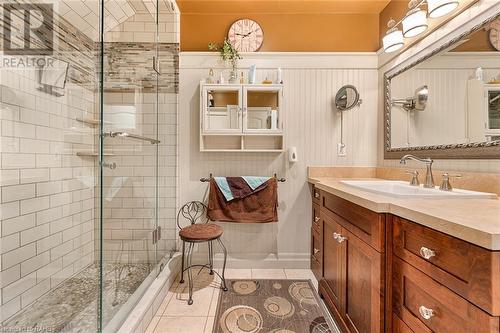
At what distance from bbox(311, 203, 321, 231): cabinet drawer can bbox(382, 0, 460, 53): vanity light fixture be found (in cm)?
138

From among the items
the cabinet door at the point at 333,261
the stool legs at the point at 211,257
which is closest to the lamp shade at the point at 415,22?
the cabinet door at the point at 333,261

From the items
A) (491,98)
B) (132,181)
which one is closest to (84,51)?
(132,181)

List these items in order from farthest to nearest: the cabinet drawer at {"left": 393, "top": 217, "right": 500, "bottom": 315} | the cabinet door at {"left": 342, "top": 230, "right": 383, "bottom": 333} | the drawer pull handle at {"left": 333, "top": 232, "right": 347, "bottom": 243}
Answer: the drawer pull handle at {"left": 333, "top": 232, "right": 347, "bottom": 243} < the cabinet door at {"left": 342, "top": 230, "right": 383, "bottom": 333} < the cabinet drawer at {"left": 393, "top": 217, "right": 500, "bottom": 315}

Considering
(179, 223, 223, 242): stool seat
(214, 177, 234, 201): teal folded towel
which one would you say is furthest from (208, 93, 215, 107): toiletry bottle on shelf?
(179, 223, 223, 242): stool seat

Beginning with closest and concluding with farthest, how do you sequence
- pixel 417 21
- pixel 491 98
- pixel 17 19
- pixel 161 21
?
pixel 491 98, pixel 17 19, pixel 417 21, pixel 161 21

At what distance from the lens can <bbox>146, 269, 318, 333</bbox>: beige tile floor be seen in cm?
155

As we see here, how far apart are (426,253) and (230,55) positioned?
2.07 m

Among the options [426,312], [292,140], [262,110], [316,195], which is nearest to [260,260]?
[316,195]

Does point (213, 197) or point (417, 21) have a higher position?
point (417, 21)

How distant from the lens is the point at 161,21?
7.24ft

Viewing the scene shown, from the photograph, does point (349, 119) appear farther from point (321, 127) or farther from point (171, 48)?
point (171, 48)

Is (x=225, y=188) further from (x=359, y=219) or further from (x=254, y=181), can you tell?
(x=359, y=219)

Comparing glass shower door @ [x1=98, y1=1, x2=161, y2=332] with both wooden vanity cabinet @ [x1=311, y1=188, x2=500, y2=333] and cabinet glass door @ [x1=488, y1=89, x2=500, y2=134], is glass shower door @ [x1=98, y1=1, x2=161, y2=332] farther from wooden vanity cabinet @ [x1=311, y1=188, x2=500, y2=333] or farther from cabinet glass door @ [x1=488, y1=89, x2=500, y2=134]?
cabinet glass door @ [x1=488, y1=89, x2=500, y2=134]

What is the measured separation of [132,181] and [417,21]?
2.38m
